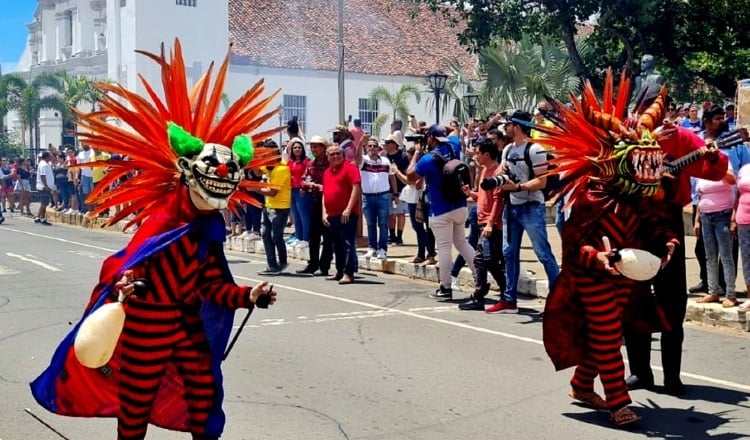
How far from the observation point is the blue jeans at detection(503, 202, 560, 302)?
9227mm

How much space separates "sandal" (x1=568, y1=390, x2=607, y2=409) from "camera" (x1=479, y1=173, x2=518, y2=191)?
283 centimetres

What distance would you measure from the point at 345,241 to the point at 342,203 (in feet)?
1.55

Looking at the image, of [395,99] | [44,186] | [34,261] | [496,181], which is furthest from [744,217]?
[395,99]

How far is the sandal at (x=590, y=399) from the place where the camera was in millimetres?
6133

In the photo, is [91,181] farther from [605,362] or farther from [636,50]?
[605,362]

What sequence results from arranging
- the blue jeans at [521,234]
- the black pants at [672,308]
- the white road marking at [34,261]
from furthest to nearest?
the white road marking at [34,261], the blue jeans at [521,234], the black pants at [672,308]

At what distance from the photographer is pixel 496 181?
8.78m

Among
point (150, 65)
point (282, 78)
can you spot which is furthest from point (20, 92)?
point (282, 78)

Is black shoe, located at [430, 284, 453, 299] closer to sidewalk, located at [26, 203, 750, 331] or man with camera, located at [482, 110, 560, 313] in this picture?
sidewalk, located at [26, 203, 750, 331]

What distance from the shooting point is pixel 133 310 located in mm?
4707

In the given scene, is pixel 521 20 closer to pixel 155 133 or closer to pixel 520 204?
pixel 520 204

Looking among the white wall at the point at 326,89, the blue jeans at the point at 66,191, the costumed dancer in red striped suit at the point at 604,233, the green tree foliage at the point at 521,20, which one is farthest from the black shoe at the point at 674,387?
the white wall at the point at 326,89

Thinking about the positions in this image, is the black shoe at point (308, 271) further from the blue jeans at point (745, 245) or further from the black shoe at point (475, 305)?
the blue jeans at point (745, 245)

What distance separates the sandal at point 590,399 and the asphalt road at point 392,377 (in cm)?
6
